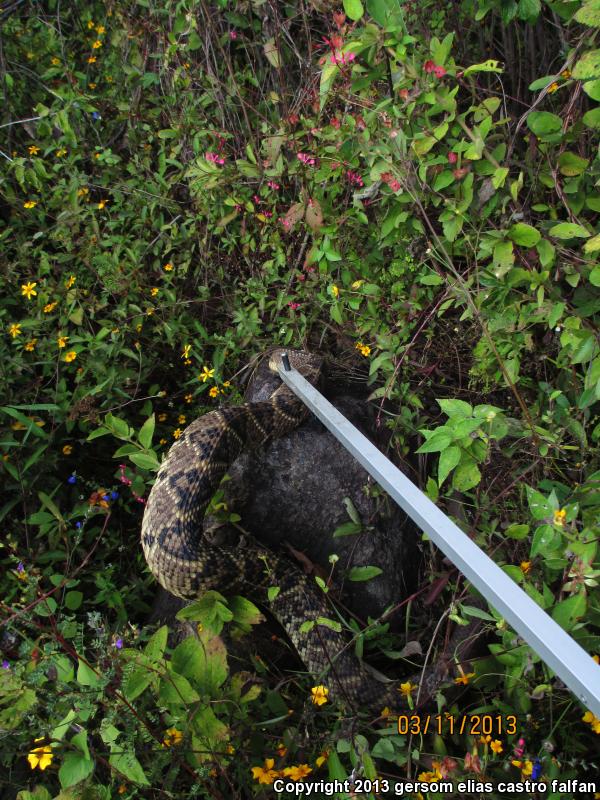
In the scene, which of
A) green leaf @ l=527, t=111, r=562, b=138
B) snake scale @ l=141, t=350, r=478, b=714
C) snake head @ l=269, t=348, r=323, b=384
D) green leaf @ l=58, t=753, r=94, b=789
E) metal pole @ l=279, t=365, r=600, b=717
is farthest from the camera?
snake head @ l=269, t=348, r=323, b=384

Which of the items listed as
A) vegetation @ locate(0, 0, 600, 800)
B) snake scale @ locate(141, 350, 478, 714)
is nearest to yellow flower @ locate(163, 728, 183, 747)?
vegetation @ locate(0, 0, 600, 800)

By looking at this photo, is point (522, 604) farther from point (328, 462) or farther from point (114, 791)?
point (328, 462)

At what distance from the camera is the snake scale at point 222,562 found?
243 centimetres

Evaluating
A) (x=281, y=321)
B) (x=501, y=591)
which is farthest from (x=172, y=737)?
(x=281, y=321)

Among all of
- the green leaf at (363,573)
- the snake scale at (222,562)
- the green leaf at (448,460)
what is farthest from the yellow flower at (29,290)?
the green leaf at (448,460)

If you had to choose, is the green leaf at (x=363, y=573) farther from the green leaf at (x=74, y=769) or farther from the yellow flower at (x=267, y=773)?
the green leaf at (x=74, y=769)

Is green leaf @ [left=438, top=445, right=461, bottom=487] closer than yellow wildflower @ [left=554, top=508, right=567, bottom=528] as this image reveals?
No

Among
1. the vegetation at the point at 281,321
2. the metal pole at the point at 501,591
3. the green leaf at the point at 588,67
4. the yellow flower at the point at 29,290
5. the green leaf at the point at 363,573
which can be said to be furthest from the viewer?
the yellow flower at the point at 29,290

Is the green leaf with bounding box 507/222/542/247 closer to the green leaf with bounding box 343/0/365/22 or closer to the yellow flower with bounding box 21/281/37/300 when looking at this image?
the green leaf with bounding box 343/0/365/22

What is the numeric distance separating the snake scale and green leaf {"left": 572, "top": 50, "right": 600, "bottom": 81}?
189 centimetres

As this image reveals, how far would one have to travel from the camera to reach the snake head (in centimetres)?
309

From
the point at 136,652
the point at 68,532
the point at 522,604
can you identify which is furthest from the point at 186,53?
the point at 522,604

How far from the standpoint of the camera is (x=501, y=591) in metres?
1.33

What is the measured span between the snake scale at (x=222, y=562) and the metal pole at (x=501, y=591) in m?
0.96
